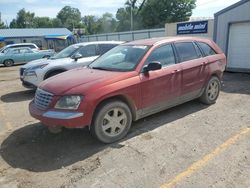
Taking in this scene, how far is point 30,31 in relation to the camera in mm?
44219

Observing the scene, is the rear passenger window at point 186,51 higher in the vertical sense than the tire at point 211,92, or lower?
higher

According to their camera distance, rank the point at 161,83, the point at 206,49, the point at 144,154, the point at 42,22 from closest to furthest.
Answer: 1. the point at 144,154
2. the point at 161,83
3. the point at 206,49
4. the point at 42,22

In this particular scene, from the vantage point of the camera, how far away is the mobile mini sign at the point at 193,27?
563 inches

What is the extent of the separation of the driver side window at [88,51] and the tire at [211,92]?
435cm

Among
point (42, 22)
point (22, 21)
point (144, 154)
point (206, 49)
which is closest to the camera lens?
point (144, 154)

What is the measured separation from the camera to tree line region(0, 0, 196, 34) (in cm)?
5234

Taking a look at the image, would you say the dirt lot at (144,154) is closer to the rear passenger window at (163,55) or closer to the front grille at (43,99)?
the front grille at (43,99)

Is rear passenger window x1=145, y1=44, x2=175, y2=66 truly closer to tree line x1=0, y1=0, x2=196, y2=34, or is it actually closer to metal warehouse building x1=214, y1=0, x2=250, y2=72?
metal warehouse building x1=214, y1=0, x2=250, y2=72

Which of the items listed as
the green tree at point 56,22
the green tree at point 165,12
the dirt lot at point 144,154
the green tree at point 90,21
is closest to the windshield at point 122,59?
the dirt lot at point 144,154

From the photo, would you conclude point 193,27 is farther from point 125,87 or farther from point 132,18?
point 132,18

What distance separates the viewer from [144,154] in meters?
4.28

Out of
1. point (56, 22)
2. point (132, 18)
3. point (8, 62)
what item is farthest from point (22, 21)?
point (8, 62)

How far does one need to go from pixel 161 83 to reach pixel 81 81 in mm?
1579

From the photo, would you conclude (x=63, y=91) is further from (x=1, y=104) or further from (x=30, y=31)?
(x=30, y=31)
